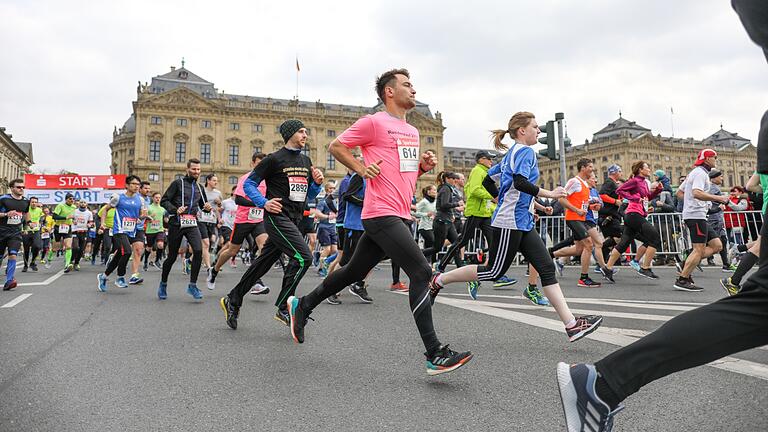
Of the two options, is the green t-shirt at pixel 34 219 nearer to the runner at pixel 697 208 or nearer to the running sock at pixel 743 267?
the runner at pixel 697 208

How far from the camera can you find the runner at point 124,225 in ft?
31.2

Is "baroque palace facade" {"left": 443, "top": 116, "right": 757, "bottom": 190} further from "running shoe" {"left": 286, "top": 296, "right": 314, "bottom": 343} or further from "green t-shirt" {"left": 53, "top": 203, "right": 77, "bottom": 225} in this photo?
"running shoe" {"left": 286, "top": 296, "right": 314, "bottom": 343}

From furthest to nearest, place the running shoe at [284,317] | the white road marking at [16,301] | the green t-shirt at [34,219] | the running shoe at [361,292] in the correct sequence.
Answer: the green t-shirt at [34,219] → the running shoe at [361,292] → the white road marking at [16,301] → the running shoe at [284,317]

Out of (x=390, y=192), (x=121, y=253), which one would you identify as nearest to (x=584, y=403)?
(x=390, y=192)

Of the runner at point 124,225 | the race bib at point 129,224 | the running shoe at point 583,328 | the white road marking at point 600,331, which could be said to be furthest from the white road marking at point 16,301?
the running shoe at point 583,328

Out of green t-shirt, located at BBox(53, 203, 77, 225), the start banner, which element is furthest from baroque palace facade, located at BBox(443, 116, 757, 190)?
green t-shirt, located at BBox(53, 203, 77, 225)

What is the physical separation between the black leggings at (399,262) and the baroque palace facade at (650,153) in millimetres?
103694

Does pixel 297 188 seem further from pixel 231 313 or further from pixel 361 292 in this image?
pixel 361 292

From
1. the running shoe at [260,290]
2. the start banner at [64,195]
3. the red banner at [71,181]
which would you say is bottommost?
the running shoe at [260,290]

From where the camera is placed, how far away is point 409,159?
390 centimetres

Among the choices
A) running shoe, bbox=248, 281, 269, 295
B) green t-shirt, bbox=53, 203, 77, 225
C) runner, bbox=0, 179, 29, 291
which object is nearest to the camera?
running shoe, bbox=248, 281, 269, 295

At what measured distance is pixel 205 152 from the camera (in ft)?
271

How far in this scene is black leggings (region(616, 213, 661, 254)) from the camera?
9477mm

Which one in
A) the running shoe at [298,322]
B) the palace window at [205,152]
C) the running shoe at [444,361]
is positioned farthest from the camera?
the palace window at [205,152]
